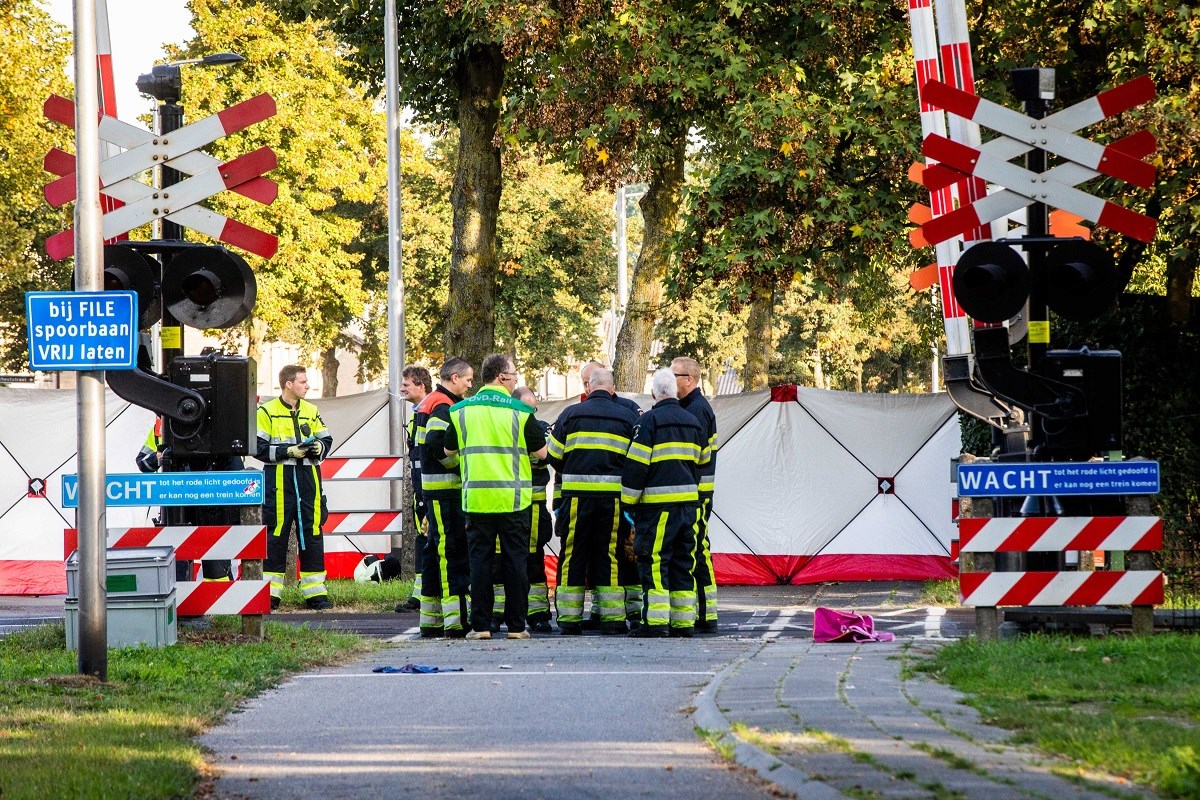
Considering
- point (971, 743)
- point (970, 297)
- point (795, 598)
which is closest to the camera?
point (971, 743)

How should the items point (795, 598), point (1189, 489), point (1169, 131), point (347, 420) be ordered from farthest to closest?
point (347, 420) < point (795, 598) < point (1189, 489) < point (1169, 131)

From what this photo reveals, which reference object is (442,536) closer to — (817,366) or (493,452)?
(493,452)

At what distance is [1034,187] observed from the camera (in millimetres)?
11180

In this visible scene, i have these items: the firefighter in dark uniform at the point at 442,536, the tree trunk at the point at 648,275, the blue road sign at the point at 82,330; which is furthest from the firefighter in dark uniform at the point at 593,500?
the tree trunk at the point at 648,275

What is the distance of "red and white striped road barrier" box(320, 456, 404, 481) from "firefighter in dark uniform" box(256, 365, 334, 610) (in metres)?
3.04

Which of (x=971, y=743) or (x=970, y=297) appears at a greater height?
(x=970, y=297)

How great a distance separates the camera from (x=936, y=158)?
1111cm

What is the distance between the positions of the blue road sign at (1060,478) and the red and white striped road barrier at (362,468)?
9429mm

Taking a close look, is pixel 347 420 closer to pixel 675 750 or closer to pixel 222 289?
pixel 222 289

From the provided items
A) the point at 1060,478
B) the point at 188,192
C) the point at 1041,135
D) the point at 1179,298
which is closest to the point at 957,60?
the point at 1041,135

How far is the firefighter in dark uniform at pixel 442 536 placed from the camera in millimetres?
12602

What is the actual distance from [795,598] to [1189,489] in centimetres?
416

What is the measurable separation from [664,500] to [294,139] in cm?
3504

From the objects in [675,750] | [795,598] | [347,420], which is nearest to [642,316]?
[347,420]
